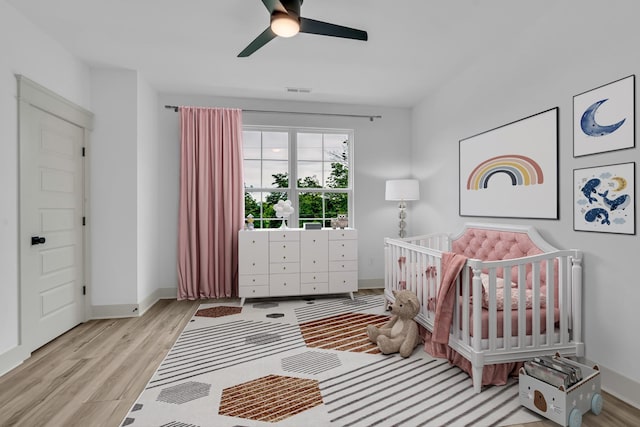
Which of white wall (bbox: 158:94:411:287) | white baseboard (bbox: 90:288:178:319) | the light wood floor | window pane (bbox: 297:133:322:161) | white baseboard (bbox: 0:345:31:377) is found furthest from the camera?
window pane (bbox: 297:133:322:161)

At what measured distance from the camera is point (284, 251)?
12.5ft

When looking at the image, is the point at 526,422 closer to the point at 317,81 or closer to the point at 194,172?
the point at 317,81

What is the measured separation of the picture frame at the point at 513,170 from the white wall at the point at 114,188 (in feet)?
11.0

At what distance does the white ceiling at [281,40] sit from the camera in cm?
233

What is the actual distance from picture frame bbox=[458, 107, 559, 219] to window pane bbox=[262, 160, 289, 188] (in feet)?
7.03

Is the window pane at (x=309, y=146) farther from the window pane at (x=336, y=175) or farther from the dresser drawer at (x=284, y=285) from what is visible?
the dresser drawer at (x=284, y=285)

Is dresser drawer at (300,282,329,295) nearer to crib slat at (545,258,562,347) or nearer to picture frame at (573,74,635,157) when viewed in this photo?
crib slat at (545,258,562,347)

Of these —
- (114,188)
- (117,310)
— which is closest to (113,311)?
(117,310)

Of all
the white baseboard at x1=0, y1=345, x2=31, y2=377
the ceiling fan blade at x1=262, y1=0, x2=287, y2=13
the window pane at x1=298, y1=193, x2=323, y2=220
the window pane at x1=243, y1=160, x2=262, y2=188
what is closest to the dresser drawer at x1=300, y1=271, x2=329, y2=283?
the window pane at x1=298, y1=193, x2=323, y2=220

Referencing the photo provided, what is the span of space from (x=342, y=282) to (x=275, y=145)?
196 cm

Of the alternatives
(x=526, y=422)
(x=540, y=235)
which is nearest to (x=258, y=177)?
(x=540, y=235)

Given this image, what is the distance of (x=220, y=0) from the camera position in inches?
88.4

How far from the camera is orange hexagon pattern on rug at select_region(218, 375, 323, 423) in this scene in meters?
1.74

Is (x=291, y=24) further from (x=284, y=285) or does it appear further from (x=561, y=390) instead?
(x=284, y=285)
